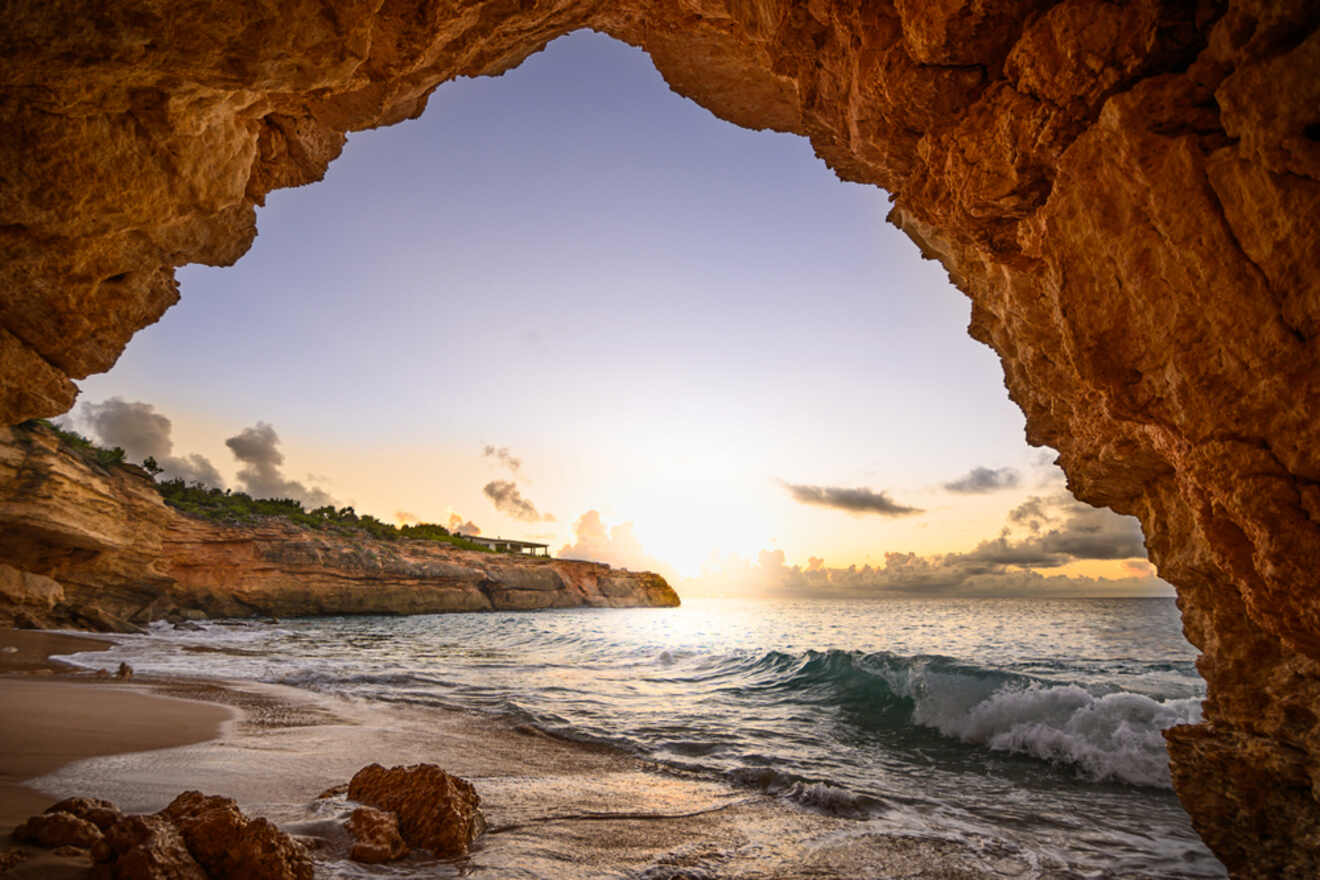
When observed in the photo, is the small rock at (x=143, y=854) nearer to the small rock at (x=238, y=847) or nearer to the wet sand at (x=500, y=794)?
the small rock at (x=238, y=847)

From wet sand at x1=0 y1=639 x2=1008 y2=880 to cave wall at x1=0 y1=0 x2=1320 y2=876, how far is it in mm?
3082

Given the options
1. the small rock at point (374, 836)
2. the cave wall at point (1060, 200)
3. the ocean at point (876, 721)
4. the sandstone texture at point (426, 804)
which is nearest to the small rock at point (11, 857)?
the small rock at point (374, 836)

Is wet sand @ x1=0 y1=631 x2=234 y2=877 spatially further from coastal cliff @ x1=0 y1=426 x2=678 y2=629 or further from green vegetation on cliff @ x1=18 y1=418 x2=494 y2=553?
green vegetation on cliff @ x1=18 y1=418 x2=494 y2=553

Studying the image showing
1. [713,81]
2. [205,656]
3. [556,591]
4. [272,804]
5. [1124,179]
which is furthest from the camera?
[556,591]

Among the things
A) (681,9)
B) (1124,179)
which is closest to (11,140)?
(681,9)

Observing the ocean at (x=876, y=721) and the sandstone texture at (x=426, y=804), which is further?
the ocean at (x=876, y=721)

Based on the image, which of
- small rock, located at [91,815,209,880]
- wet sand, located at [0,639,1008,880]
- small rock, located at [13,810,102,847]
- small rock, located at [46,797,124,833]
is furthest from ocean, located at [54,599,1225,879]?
small rock, located at [13,810,102,847]

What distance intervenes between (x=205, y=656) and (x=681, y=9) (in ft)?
61.3

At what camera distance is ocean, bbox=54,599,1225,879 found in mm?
6094

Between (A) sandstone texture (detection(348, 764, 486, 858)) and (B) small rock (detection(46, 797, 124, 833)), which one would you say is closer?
(B) small rock (detection(46, 797, 124, 833))

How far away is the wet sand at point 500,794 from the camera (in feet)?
14.5

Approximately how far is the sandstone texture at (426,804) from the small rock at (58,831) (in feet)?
5.52

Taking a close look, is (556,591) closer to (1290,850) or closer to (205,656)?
(205,656)

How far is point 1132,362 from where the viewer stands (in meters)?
3.48
